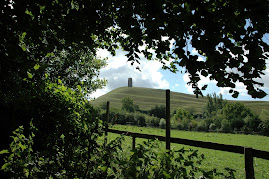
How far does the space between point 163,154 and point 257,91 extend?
A: 1309 millimetres

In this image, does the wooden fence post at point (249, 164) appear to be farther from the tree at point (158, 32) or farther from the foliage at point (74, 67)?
the foliage at point (74, 67)

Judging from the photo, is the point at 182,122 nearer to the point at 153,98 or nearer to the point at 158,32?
the point at 153,98

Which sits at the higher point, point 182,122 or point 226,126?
point 182,122

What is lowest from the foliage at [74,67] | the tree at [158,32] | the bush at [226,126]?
the bush at [226,126]

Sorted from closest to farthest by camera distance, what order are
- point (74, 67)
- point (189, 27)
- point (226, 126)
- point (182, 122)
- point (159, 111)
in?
point (189, 27), point (74, 67), point (226, 126), point (182, 122), point (159, 111)

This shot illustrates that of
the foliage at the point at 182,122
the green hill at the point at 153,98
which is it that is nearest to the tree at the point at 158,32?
the foliage at the point at 182,122

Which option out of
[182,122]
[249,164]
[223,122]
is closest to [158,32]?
[249,164]

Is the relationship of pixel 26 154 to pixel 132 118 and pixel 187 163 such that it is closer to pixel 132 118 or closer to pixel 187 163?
A: pixel 187 163

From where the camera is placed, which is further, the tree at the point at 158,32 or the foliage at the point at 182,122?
the foliage at the point at 182,122

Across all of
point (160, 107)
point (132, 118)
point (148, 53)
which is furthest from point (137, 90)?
point (148, 53)

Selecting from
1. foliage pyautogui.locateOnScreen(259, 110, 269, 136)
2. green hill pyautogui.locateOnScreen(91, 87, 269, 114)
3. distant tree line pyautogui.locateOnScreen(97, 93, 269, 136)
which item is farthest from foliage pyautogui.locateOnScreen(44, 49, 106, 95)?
green hill pyautogui.locateOnScreen(91, 87, 269, 114)

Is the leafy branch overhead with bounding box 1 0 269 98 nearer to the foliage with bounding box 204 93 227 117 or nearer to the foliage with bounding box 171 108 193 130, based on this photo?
the foliage with bounding box 171 108 193 130

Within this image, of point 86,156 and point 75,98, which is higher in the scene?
point 75,98

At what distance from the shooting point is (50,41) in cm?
243
